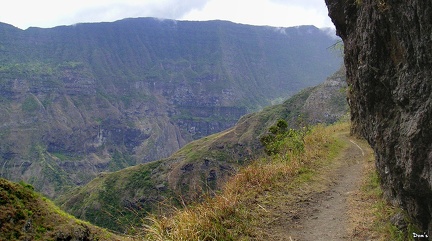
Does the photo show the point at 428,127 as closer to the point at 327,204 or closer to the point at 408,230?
the point at 408,230

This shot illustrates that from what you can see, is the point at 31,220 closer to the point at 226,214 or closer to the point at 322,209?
the point at 226,214

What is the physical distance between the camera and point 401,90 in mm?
4832

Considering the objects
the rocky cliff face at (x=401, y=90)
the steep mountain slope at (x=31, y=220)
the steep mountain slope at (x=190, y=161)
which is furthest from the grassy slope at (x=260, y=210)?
the steep mountain slope at (x=190, y=161)

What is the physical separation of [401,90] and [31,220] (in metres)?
5.79

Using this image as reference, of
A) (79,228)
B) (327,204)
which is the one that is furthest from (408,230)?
(79,228)

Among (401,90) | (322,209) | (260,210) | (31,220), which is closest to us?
(401,90)

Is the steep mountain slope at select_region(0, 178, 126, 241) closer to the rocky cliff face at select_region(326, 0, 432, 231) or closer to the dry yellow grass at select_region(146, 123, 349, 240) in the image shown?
the dry yellow grass at select_region(146, 123, 349, 240)

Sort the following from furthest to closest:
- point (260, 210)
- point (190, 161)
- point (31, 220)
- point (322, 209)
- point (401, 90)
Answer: point (190, 161)
point (322, 209)
point (260, 210)
point (31, 220)
point (401, 90)

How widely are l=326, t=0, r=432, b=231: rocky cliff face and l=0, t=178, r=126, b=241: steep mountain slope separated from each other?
4957 mm

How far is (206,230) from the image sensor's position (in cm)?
684

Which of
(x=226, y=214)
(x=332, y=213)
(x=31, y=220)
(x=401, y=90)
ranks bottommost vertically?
(x=332, y=213)

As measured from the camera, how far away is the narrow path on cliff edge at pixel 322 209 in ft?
25.3

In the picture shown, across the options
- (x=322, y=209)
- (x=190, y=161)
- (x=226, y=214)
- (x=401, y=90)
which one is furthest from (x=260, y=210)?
(x=190, y=161)

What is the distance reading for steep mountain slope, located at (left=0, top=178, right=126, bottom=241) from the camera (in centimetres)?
557
